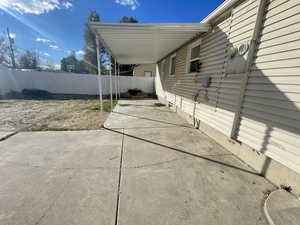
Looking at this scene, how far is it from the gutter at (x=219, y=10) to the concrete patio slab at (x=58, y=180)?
3.79 m

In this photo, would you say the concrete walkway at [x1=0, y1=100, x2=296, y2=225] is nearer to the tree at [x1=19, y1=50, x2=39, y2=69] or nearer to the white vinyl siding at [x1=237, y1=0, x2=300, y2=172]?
the white vinyl siding at [x1=237, y1=0, x2=300, y2=172]

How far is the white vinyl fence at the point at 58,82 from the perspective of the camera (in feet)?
36.9

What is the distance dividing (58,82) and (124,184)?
536 inches

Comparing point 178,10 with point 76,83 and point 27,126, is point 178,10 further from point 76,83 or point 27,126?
point 76,83

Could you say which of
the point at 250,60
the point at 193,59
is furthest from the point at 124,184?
the point at 193,59

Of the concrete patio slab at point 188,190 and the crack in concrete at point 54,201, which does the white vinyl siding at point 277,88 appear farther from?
the crack in concrete at point 54,201

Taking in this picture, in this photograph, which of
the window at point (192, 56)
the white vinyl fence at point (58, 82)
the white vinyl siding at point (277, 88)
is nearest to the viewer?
the white vinyl siding at point (277, 88)

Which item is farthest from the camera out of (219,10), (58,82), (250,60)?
(58,82)

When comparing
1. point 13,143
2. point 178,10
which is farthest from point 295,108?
point 178,10

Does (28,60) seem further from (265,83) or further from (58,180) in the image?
(265,83)

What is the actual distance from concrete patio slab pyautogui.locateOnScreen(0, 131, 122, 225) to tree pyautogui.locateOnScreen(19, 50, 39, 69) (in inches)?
1837

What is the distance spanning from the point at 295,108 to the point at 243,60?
1243 millimetres

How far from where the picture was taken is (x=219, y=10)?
3.20 meters

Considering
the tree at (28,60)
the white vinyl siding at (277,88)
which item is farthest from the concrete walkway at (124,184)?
the tree at (28,60)
